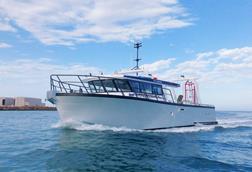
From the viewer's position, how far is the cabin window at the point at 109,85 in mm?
17812

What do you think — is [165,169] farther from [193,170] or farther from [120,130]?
[120,130]

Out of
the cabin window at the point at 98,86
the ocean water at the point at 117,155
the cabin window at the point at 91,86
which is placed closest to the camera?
the ocean water at the point at 117,155

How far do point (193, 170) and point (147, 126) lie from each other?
31.4 ft

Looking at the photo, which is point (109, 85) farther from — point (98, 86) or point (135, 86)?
point (135, 86)

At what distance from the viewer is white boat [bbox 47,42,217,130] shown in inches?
646

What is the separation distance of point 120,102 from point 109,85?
1854 millimetres

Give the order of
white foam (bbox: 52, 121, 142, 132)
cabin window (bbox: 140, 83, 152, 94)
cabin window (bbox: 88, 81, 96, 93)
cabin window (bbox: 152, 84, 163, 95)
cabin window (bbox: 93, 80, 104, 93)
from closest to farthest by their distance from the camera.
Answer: white foam (bbox: 52, 121, 142, 132), cabin window (bbox: 93, 80, 104, 93), cabin window (bbox: 88, 81, 96, 93), cabin window (bbox: 140, 83, 152, 94), cabin window (bbox: 152, 84, 163, 95)

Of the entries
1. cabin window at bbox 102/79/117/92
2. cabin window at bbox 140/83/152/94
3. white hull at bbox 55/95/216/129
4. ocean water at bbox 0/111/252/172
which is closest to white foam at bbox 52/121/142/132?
white hull at bbox 55/95/216/129

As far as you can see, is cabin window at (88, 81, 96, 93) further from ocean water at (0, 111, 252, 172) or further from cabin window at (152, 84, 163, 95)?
cabin window at (152, 84, 163, 95)

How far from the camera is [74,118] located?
55.4 feet

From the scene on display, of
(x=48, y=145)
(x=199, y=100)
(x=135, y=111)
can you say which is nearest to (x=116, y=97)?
(x=135, y=111)

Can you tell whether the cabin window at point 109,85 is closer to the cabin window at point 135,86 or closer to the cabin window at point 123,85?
the cabin window at point 123,85

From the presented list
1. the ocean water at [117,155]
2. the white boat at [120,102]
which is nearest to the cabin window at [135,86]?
the white boat at [120,102]

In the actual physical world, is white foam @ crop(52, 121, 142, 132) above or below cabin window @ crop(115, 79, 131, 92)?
below
